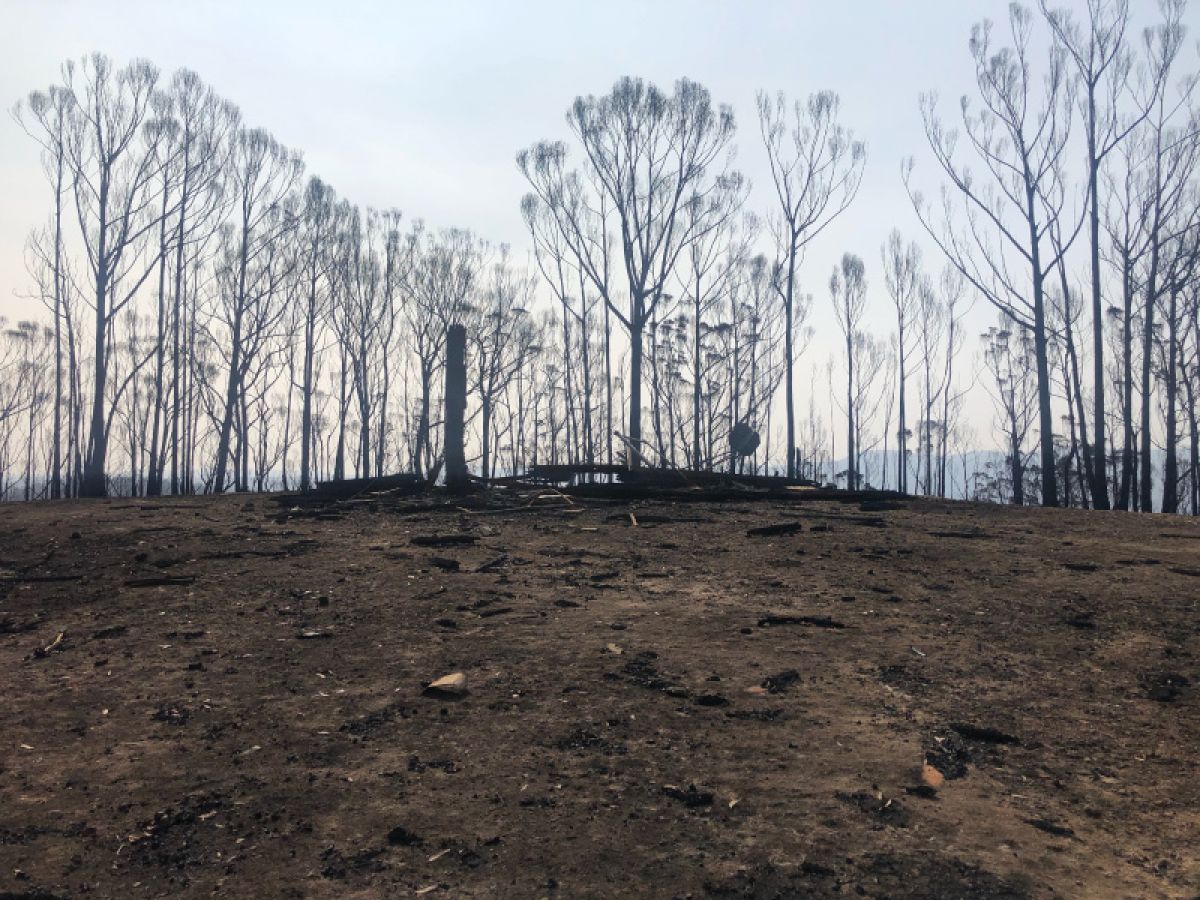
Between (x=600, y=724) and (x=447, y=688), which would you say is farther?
(x=447, y=688)

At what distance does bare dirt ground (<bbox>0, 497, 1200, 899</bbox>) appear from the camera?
321cm

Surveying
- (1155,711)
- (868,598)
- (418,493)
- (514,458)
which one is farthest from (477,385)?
(1155,711)

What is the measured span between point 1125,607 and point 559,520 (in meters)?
5.69

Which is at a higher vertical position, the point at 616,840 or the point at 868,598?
the point at 868,598

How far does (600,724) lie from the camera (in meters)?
4.35

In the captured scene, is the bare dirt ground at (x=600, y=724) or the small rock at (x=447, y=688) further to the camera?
the small rock at (x=447, y=688)

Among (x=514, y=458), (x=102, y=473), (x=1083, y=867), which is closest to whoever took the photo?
(x=1083, y=867)

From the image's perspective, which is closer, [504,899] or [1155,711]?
[504,899]

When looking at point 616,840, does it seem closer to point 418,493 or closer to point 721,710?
point 721,710

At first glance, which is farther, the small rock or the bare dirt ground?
the small rock

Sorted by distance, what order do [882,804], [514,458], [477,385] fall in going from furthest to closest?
[514,458] < [477,385] < [882,804]

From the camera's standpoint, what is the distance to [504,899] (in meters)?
2.98

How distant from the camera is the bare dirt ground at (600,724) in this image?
126 inches

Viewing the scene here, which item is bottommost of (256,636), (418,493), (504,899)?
(504,899)
